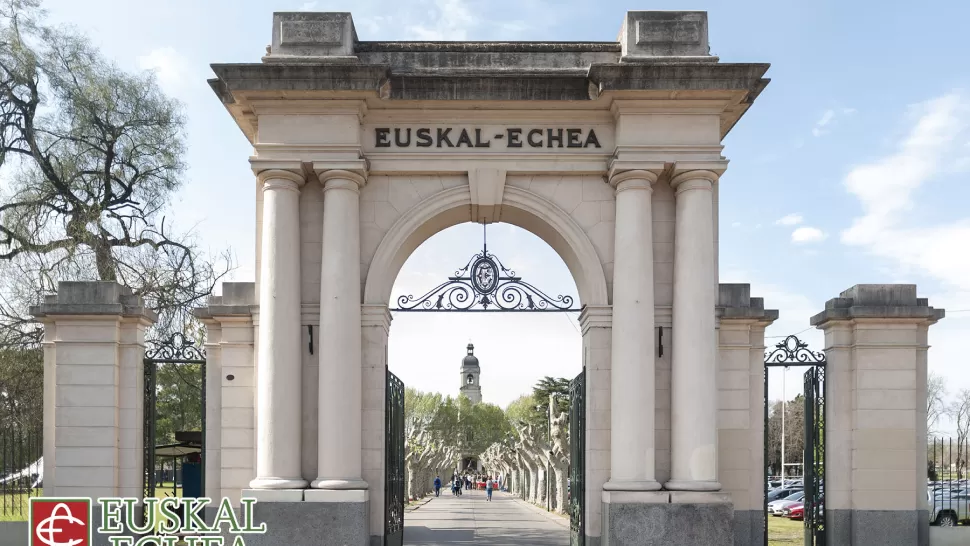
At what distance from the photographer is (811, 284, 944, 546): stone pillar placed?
12.9 m

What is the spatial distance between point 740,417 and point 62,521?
9.39m

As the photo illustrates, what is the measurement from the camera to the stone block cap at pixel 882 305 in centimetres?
1296

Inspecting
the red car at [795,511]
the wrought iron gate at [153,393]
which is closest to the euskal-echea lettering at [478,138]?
the wrought iron gate at [153,393]

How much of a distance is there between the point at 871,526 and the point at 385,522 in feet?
22.3

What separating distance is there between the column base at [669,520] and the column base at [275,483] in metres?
4.04

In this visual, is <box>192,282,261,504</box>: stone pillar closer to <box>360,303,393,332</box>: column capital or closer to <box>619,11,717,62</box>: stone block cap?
<box>360,303,393,332</box>: column capital

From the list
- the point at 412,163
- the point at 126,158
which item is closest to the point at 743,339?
the point at 412,163

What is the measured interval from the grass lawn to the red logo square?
1301cm

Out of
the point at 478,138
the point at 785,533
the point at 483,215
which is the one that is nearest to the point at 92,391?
the point at 483,215

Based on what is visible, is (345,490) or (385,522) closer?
(345,490)

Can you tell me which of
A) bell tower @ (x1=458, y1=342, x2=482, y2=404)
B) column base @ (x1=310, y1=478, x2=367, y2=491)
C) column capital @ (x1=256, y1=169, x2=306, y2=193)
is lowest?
bell tower @ (x1=458, y1=342, x2=482, y2=404)

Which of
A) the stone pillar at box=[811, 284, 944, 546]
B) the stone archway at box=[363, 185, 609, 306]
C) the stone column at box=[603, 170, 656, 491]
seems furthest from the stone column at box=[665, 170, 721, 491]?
the stone pillar at box=[811, 284, 944, 546]

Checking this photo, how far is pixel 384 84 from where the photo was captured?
40.3 feet

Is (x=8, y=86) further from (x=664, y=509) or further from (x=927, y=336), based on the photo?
(x=927, y=336)
